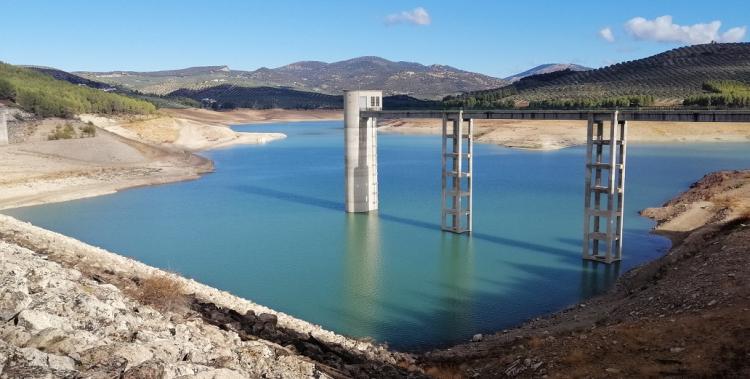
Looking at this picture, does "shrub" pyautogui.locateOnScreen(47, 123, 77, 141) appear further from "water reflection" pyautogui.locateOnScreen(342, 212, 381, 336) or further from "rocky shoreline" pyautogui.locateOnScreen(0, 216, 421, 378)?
"rocky shoreline" pyautogui.locateOnScreen(0, 216, 421, 378)

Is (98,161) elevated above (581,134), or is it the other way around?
(581,134)

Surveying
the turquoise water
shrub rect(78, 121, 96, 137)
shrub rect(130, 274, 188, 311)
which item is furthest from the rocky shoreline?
shrub rect(78, 121, 96, 137)

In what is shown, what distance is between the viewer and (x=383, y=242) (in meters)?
33.6

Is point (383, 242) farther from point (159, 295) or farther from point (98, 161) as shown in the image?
point (98, 161)

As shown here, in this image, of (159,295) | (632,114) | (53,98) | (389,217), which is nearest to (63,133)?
(53,98)

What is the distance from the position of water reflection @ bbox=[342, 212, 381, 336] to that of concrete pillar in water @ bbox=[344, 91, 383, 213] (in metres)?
1.09

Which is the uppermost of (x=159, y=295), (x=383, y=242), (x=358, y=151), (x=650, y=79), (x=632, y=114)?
(x=650, y=79)

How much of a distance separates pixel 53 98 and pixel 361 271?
233 ft

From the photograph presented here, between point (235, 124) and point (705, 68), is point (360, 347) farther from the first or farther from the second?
point (235, 124)

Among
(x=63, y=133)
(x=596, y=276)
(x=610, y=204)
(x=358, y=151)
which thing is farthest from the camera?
(x=63, y=133)

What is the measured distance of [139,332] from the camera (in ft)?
40.2

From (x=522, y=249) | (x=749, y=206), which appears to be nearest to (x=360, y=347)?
(x=522, y=249)

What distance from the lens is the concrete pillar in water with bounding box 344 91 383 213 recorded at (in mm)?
41219

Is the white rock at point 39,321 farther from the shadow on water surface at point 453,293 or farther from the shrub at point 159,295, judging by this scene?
the shadow on water surface at point 453,293
